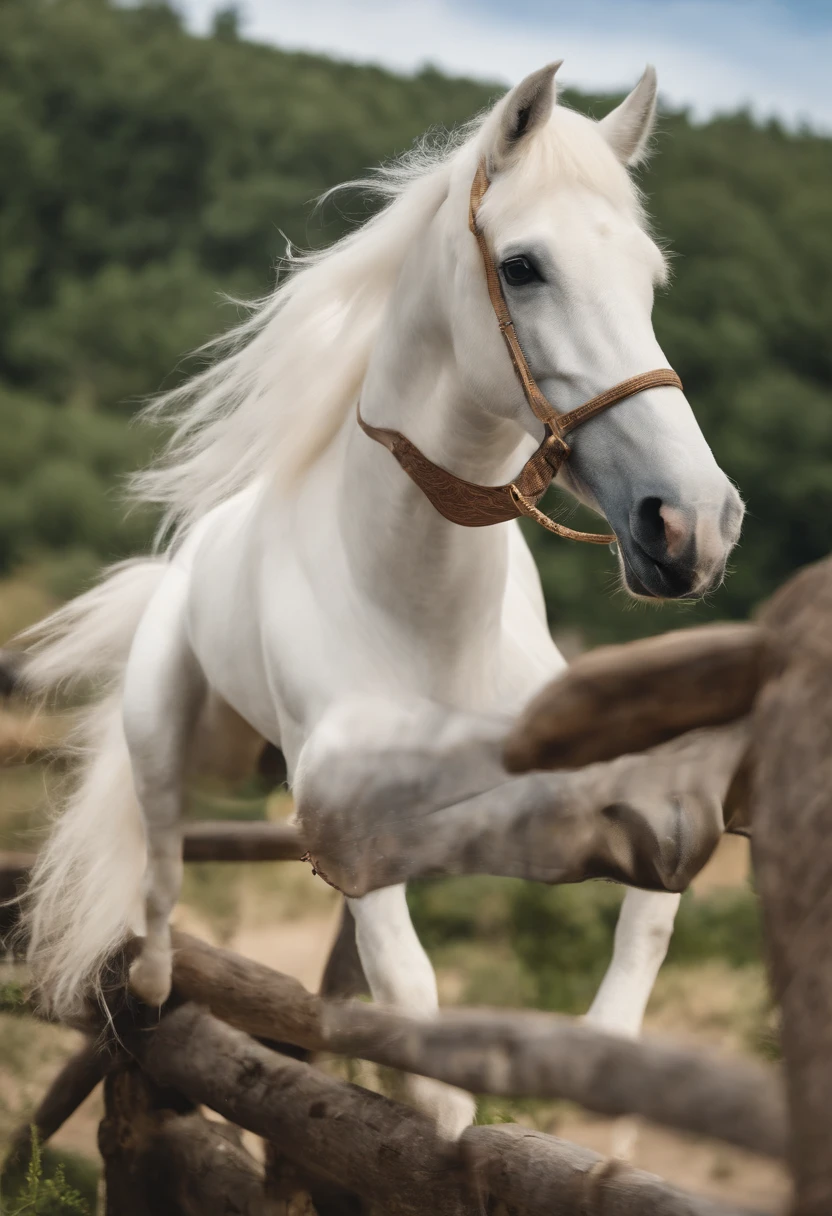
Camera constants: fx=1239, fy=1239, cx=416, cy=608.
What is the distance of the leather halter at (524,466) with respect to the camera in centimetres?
143

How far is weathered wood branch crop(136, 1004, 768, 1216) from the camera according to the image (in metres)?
1.47

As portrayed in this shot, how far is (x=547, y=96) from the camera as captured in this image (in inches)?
60.2

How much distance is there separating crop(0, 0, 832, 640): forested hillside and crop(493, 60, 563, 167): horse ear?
32.7ft

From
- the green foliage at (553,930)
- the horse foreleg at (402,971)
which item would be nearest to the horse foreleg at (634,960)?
the horse foreleg at (402,971)

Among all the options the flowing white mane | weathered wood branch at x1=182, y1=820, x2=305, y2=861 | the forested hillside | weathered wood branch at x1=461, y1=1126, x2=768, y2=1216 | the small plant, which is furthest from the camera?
the forested hillside

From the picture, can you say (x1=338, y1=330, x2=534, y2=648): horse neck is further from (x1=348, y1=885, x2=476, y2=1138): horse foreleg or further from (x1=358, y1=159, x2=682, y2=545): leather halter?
(x1=348, y1=885, x2=476, y2=1138): horse foreleg

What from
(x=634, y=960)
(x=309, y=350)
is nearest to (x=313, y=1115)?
(x=634, y=960)

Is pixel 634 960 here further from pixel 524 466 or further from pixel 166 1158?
pixel 166 1158

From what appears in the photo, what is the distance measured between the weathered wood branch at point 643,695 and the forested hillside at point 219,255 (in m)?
10.7

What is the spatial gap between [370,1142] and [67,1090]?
1.29m

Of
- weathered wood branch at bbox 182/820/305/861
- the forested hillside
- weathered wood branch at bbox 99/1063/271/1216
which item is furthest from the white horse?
the forested hillside

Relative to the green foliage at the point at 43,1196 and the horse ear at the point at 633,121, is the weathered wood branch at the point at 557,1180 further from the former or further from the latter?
the horse ear at the point at 633,121

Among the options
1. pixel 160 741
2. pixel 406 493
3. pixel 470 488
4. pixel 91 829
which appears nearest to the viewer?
pixel 470 488

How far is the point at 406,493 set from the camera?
68.7 inches
